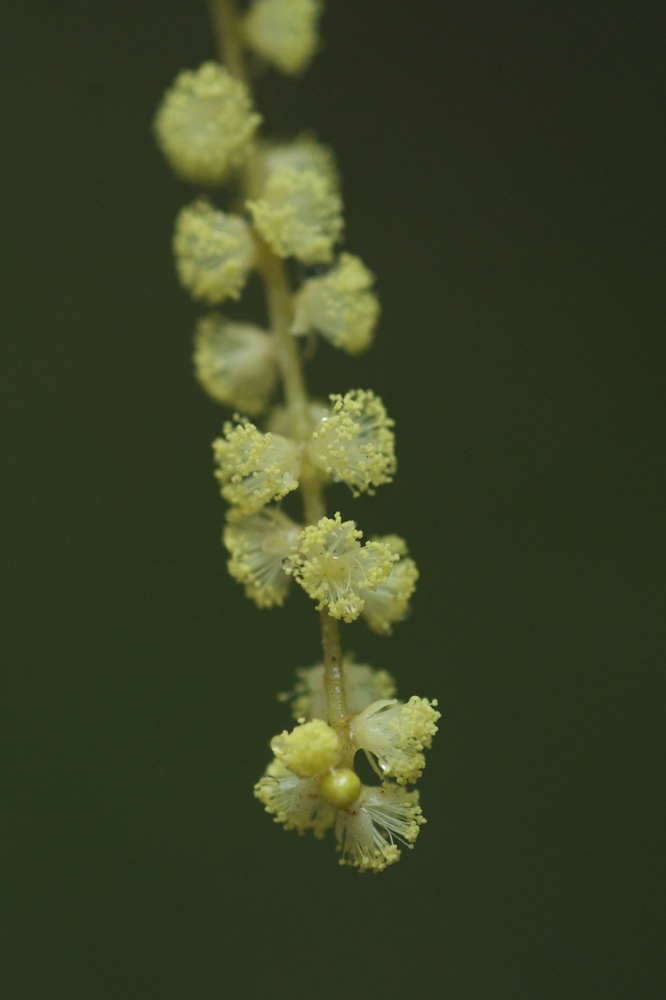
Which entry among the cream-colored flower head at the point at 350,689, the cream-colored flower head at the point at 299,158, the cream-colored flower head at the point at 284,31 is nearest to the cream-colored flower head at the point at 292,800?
the cream-colored flower head at the point at 350,689

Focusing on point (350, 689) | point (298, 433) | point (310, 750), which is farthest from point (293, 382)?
point (310, 750)

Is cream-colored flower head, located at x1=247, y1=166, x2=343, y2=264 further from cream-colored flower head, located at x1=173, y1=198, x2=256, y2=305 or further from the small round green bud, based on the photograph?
the small round green bud

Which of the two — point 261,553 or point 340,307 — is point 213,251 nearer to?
point 340,307

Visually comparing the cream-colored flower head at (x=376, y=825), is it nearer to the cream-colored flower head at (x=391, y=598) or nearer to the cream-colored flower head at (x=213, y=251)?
the cream-colored flower head at (x=391, y=598)

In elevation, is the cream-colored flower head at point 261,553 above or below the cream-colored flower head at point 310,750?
above

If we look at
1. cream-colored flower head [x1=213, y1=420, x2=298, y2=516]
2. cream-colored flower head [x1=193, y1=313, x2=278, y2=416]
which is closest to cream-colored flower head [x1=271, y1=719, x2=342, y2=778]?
cream-colored flower head [x1=213, y1=420, x2=298, y2=516]
